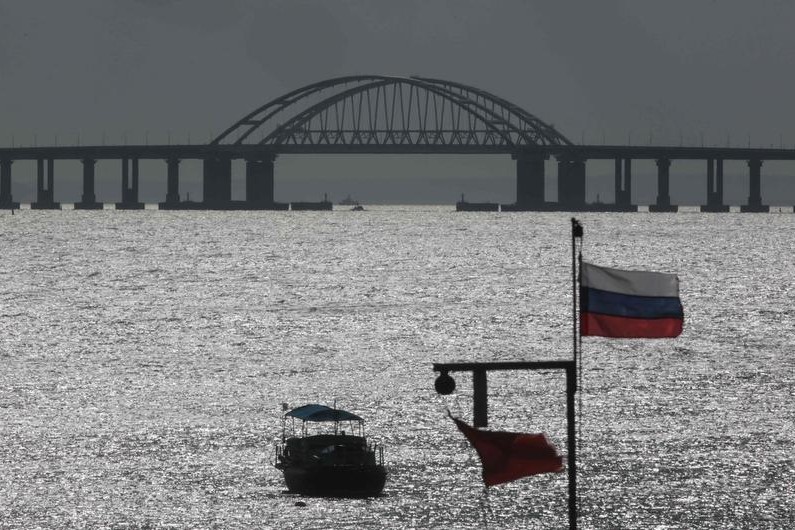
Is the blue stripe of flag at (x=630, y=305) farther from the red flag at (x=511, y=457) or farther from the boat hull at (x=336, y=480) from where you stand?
the boat hull at (x=336, y=480)

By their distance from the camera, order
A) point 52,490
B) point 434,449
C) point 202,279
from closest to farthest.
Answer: point 52,490
point 434,449
point 202,279

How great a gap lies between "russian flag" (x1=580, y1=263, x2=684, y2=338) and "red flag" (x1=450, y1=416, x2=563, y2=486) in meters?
3.24

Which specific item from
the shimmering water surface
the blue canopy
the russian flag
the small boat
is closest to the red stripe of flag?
the russian flag

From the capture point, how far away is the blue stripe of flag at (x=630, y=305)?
128ft

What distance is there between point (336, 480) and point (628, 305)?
2376 cm

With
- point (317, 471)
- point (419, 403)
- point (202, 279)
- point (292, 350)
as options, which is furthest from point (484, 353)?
point (202, 279)

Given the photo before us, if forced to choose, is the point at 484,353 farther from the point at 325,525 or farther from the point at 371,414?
the point at 325,525

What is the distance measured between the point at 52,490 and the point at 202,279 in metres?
131

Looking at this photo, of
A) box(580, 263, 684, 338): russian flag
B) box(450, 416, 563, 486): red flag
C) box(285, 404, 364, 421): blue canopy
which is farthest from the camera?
box(285, 404, 364, 421): blue canopy

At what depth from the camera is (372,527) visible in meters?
54.8

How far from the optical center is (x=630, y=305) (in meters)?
39.3

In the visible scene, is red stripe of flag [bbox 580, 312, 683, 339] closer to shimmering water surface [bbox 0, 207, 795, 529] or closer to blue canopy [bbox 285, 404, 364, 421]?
shimmering water surface [bbox 0, 207, 795, 529]

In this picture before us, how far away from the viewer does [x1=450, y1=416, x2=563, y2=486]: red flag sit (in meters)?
40.0

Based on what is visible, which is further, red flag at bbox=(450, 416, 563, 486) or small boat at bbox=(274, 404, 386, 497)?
small boat at bbox=(274, 404, 386, 497)
